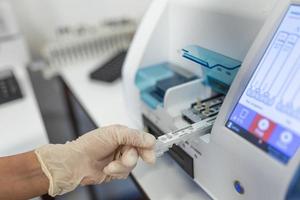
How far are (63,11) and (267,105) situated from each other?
123 centimetres

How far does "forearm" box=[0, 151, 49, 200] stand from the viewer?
1.69 feet

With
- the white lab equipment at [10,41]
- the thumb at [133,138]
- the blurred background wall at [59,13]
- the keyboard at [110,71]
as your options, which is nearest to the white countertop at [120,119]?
the keyboard at [110,71]

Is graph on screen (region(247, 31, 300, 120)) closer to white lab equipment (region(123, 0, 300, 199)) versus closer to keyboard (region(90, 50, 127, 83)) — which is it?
white lab equipment (region(123, 0, 300, 199))

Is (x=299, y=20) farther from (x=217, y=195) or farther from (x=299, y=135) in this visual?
(x=217, y=195)

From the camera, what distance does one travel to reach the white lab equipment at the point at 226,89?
0.38m

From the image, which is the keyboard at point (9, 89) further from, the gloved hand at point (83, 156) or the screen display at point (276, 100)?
the screen display at point (276, 100)

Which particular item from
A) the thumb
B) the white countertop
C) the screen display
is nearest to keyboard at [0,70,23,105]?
the white countertop

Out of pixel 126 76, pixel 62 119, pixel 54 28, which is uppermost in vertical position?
pixel 126 76

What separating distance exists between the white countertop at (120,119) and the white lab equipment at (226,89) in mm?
44

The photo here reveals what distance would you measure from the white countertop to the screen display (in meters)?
0.18

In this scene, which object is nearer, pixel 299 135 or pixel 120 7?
pixel 299 135

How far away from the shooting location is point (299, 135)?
0.35 metres

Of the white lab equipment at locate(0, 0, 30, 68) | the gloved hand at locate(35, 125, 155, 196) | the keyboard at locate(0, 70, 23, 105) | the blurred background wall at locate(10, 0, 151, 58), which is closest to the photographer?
the gloved hand at locate(35, 125, 155, 196)

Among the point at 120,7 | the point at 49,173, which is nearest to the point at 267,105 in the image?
the point at 49,173
